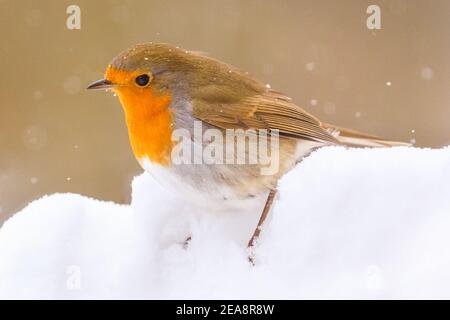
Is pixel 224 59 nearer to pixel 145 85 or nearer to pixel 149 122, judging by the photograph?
pixel 145 85

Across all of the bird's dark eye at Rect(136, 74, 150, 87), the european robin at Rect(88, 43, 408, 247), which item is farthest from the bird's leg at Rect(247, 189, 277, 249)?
the bird's dark eye at Rect(136, 74, 150, 87)

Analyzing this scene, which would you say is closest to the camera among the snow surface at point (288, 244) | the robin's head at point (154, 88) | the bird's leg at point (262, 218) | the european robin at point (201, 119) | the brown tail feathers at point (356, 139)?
the snow surface at point (288, 244)

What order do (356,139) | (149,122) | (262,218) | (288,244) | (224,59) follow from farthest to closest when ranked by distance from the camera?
(224,59) < (356,139) < (149,122) < (262,218) < (288,244)

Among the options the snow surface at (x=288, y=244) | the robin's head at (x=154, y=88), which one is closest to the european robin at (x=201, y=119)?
the robin's head at (x=154, y=88)

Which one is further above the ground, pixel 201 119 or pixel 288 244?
pixel 201 119

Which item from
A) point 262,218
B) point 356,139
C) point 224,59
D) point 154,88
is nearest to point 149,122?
point 154,88

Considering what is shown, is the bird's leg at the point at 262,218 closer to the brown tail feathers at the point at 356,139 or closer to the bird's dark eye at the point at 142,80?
the bird's dark eye at the point at 142,80
